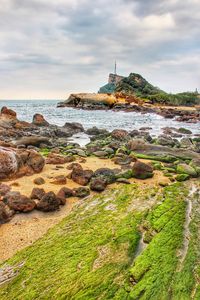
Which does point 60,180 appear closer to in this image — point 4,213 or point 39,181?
point 39,181

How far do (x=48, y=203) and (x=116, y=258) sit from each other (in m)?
2.94

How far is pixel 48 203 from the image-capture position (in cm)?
664

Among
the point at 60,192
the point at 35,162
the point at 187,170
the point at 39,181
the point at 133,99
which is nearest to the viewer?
the point at 60,192

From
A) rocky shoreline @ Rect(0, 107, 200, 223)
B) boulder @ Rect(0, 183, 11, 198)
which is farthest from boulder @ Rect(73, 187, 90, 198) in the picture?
boulder @ Rect(0, 183, 11, 198)

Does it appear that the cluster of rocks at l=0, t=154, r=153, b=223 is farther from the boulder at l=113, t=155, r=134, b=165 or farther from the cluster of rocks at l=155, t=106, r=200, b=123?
the cluster of rocks at l=155, t=106, r=200, b=123

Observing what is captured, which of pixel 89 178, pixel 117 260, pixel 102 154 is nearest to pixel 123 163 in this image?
pixel 102 154

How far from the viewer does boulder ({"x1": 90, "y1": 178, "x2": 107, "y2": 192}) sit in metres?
7.93

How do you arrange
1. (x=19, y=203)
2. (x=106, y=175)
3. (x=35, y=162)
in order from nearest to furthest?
1. (x=19, y=203)
2. (x=106, y=175)
3. (x=35, y=162)

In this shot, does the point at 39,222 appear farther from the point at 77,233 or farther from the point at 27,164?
the point at 27,164

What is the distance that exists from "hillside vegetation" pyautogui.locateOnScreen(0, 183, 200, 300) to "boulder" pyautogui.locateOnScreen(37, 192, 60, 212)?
0.99 metres

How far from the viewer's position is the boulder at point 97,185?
312 inches

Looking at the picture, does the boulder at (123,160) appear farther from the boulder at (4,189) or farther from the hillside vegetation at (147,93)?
the hillside vegetation at (147,93)

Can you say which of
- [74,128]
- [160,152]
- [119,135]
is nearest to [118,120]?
[74,128]

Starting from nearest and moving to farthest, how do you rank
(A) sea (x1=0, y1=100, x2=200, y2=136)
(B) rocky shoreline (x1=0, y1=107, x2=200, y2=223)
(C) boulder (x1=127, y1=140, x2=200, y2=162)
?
(B) rocky shoreline (x1=0, y1=107, x2=200, y2=223), (C) boulder (x1=127, y1=140, x2=200, y2=162), (A) sea (x1=0, y1=100, x2=200, y2=136)
